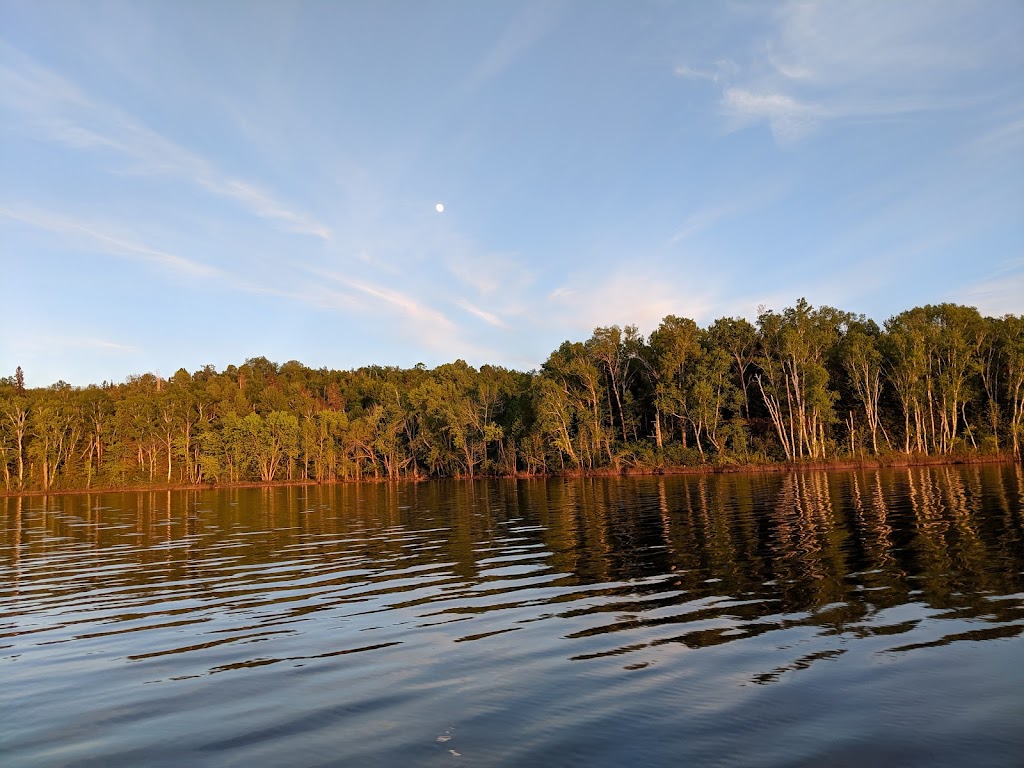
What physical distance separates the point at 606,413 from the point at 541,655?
97.7 m

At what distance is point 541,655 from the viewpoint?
10523 mm

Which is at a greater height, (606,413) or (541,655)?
(606,413)

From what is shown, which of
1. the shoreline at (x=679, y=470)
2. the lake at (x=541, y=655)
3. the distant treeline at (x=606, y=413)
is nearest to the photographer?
the lake at (x=541, y=655)

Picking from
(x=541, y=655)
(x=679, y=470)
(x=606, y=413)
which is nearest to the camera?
(x=541, y=655)

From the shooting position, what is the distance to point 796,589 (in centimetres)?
1423

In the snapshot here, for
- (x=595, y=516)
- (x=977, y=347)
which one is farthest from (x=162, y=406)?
(x=977, y=347)

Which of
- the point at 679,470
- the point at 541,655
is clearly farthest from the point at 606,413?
the point at 541,655

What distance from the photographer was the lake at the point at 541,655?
7219mm

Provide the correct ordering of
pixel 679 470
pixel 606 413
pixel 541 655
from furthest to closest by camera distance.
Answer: pixel 606 413 < pixel 679 470 < pixel 541 655

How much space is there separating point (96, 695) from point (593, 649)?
762 cm

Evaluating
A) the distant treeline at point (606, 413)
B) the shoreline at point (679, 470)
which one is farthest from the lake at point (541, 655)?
the distant treeline at point (606, 413)

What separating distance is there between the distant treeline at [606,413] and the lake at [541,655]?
234 ft

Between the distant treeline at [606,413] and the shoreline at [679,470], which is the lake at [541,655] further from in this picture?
the distant treeline at [606,413]

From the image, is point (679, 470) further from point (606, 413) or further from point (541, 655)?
point (541, 655)
